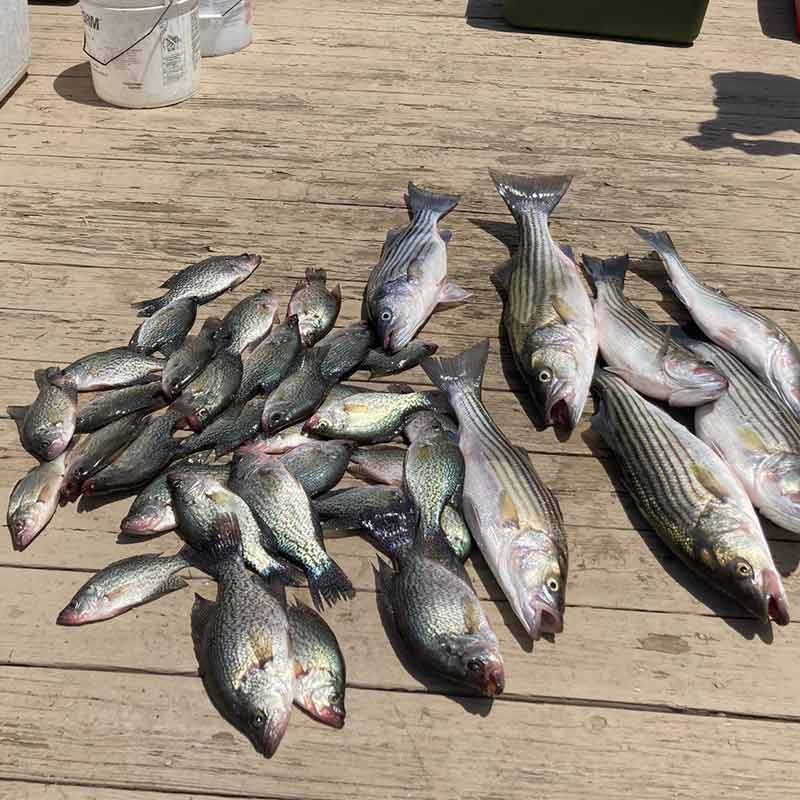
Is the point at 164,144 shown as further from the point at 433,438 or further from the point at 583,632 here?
the point at 583,632

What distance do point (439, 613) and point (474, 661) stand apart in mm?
139

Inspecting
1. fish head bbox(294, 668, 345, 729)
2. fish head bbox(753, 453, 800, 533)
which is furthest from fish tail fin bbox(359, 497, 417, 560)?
fish head bbox(753, 453, 800, 533)

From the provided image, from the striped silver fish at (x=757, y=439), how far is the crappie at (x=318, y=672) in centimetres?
119

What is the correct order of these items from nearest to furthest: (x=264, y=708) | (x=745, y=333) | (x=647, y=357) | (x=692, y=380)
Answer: (x=264, y=708) < (x=692, y=380) < (x=647, y=357) < (x=745, y=333)

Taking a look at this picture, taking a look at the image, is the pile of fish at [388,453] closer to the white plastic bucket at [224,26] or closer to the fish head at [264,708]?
the fish head at [264,708]

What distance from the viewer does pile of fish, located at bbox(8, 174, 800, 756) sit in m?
2.06

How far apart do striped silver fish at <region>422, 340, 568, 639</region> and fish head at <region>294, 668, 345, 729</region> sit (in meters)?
0.46

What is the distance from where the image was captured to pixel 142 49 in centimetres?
418

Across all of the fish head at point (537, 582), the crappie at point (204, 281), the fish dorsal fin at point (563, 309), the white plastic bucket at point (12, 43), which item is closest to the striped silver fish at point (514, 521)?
the fish head at point (537, 582)

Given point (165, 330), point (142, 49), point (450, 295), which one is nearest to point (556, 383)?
point (450, 295)

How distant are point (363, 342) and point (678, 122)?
8.54 feet

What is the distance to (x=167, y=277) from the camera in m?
3.30

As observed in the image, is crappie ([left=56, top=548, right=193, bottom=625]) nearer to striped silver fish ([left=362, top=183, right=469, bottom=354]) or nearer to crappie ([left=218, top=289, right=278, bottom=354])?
crappie ([left=218, top=289, right=278, bottom=354])

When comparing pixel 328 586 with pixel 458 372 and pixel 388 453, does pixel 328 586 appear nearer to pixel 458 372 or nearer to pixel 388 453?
pixel 388 453
